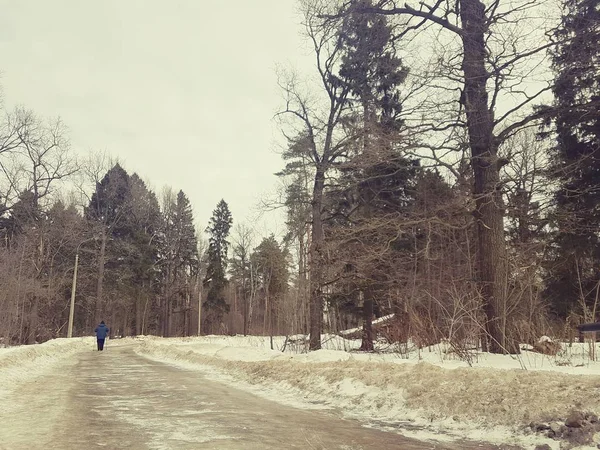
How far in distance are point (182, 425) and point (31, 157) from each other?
134 feet

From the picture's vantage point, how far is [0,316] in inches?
1265

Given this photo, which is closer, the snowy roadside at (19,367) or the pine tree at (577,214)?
the snowy roadside at (19,367)

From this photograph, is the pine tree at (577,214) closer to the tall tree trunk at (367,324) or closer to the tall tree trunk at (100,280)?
the tall tree trunk at (367,324)

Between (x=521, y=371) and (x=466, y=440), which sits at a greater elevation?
(x=521, y=371)

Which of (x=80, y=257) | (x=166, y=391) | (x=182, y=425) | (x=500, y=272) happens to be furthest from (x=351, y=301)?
(x=80, y=257)

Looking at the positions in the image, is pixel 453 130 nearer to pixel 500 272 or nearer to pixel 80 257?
pixel 500 272

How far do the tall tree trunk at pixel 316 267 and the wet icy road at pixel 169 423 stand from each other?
9176 millimetres

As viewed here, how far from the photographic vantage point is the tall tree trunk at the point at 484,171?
10.3 metres

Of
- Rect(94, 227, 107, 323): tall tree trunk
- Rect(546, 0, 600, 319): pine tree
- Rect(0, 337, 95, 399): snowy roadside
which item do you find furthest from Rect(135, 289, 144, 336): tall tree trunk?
Rect(546, 0, 600, 319): pine tree

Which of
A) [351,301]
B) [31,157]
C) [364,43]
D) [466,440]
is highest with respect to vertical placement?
[31,157]

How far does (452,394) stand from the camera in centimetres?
662

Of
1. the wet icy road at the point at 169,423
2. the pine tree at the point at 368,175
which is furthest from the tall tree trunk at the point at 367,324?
the wet icy road at the point at 169,423

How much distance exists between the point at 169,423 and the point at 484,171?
8.71 meters

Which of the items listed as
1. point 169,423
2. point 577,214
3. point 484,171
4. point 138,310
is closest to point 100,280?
point 138,310
